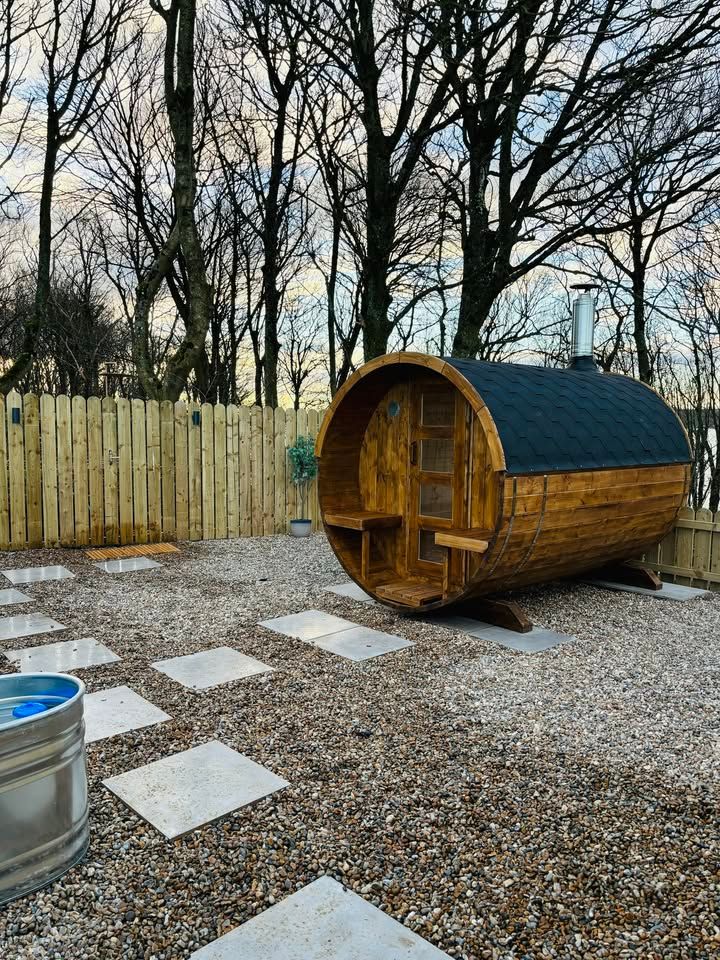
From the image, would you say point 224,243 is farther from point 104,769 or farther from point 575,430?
point 104,769

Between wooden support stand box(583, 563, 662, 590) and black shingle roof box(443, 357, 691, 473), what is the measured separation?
1.10 meters

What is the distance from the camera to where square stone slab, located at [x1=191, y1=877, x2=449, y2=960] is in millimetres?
1828

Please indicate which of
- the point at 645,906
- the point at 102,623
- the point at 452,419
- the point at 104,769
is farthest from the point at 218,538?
the point at 645,906

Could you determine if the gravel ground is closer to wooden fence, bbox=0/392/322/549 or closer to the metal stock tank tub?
the metal stock tank tub

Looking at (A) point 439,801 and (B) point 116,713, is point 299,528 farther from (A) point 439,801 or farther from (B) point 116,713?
(A) point 439,801

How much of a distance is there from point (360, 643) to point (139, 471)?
4.55 m

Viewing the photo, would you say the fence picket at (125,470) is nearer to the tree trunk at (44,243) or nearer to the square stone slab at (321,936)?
the tree trunk at (44,243)

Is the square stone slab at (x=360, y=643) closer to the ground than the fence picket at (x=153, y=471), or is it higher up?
closer to the ground

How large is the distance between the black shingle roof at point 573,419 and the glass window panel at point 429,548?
1323 mm

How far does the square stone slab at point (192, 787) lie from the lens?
2469 millimetres

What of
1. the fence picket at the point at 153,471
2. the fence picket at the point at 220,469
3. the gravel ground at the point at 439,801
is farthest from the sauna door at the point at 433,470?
the fence picket at the point at 153,471

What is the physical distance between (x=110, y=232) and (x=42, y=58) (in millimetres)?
4959

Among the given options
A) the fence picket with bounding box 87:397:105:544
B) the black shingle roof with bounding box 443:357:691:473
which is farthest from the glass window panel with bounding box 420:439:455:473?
the fence picket with bounding box 87:397:105:544

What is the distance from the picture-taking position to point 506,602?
5.06 meters
